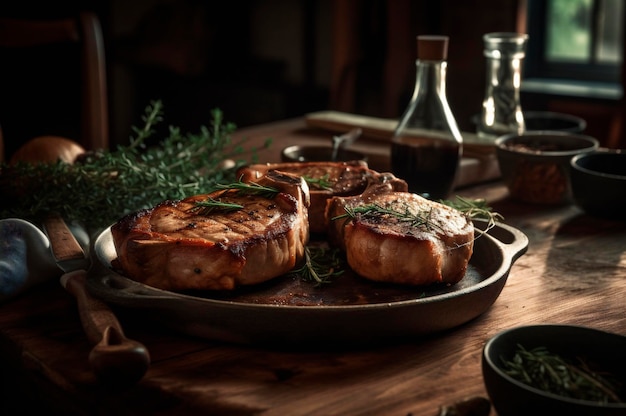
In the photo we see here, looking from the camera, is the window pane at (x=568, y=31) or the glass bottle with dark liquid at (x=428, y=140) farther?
the window pane at (x=568, y=31)

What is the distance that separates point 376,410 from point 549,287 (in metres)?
0.58

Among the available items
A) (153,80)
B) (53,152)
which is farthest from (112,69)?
(53,152)

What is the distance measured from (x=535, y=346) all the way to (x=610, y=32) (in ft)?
11.4

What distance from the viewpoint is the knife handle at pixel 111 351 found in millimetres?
1055

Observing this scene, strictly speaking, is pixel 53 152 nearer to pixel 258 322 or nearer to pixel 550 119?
pixel 258 322

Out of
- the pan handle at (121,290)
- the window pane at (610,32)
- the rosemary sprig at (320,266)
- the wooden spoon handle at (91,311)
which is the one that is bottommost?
the rosemary sprig at (320,266)

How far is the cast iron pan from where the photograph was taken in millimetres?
1166

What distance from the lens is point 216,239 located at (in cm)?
129

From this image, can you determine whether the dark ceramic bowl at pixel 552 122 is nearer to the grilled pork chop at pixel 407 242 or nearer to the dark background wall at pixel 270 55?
the grilled pork chop at pixel 407 242

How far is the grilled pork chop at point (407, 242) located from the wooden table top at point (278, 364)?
11 cm

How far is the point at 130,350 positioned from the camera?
106 cm

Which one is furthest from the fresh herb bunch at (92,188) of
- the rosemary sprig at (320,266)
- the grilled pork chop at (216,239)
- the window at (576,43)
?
the window at (576,43)

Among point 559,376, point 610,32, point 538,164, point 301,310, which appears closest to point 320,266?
point 301,310

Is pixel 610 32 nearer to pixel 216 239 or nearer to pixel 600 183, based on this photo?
pixel 600 183
